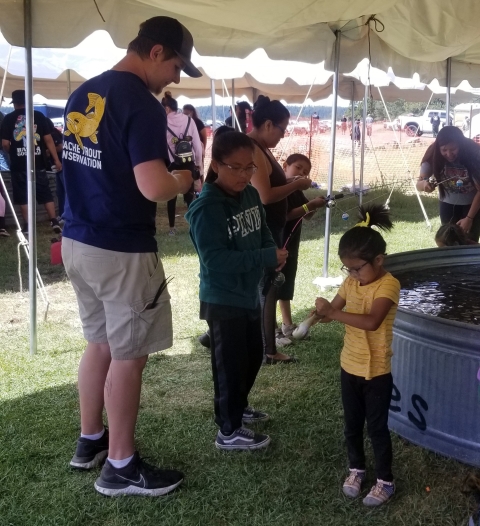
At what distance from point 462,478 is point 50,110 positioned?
82.4 ft

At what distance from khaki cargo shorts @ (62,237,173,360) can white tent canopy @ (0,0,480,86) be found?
6.09 ft

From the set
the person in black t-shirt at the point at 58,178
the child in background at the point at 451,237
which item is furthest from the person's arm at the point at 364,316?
the person in black t-shirt at the point at 58,178

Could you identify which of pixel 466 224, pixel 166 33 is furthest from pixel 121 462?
pixel 466 224

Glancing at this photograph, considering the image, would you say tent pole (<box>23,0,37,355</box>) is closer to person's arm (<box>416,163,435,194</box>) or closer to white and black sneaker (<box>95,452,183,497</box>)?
white and black sneaker (<box>95,452,183,497</box>)

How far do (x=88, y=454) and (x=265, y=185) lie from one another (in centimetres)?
175

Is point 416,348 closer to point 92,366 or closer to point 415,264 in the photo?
point 415,264

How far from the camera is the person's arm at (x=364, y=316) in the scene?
2340mm

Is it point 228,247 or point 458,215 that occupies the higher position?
point 228,247

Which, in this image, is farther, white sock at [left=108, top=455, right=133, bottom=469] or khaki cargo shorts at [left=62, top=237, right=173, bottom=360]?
white sock at [left=108, top=455, right=133, bottom=469]

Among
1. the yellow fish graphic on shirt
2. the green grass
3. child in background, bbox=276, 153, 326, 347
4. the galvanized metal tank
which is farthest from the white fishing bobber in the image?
child in background, bbox=276, 153, 326, 347

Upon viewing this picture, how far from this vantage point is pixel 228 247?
2691 mm

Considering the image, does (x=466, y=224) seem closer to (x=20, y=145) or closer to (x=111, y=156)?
(x=111, y=156)

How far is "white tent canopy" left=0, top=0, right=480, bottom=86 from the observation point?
12.3 ft

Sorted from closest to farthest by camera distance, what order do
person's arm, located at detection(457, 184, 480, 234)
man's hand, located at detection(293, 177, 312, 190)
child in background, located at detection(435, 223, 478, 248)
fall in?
1. man's hand, located at detection(293, 177, 312, 190)
2. child in background, located at detection(435, 223, 478, 248)
3. person's arm, located at detection(457, 184, 480, 234)
